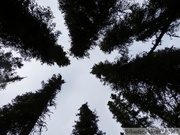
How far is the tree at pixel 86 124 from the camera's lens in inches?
512

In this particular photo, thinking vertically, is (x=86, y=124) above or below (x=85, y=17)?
below

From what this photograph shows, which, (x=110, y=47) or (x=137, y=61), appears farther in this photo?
(x=110, y=47)

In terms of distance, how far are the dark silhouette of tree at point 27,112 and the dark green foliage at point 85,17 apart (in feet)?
14.7

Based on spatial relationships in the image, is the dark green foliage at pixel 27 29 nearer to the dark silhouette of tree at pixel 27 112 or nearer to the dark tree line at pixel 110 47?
the dark tree line at pixel 110 47

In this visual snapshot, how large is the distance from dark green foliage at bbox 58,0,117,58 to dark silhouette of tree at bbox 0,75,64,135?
4.49 metres

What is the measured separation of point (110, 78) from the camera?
13898 mm

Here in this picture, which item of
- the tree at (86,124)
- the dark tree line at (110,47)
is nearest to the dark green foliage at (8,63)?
the dark tree line at (110,47)

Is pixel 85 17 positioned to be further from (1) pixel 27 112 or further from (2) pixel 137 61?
(1) pixel 27 112

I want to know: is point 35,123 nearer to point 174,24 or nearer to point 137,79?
point 137,79

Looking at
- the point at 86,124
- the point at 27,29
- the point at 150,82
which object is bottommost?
the point at 86,124

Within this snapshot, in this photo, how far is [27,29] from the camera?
1307 cm

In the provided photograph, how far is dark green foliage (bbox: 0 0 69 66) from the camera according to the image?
12265 mm

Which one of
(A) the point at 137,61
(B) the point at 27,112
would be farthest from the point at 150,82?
(B) the point at 27,112

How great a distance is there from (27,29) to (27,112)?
5.30 m
